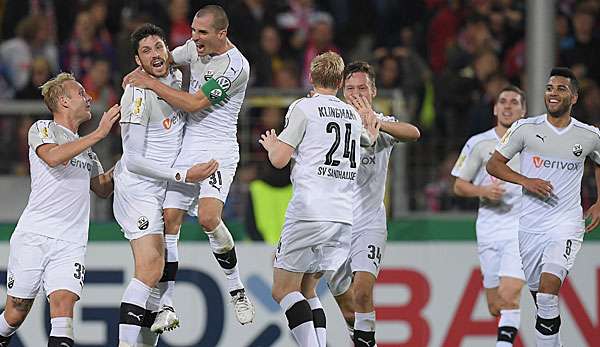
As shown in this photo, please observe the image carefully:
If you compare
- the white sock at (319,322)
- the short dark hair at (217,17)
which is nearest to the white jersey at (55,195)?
the short dark hair at (217,17)

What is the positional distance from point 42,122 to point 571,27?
27.3 ft

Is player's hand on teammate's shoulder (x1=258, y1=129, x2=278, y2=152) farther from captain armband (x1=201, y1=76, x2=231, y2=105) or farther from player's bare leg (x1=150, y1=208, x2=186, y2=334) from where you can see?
player's bare leg (x1=150, y1=208, x2=186, y2=334)

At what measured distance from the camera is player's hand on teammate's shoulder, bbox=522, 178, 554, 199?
10914mm

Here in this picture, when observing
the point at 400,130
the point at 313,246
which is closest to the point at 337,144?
the point at 313,246

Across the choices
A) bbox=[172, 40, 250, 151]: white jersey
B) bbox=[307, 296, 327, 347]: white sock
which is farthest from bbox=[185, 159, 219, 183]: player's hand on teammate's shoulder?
bbox=[307, 296, 327, 347]: white sock

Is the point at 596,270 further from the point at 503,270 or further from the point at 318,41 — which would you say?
the point at 318,41

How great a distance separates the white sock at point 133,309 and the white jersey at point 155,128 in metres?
0.75

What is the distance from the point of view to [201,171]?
1027 cm

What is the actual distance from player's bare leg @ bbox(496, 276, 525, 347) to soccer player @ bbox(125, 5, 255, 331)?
2737 millimetres

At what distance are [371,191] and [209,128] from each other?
158 centimetres

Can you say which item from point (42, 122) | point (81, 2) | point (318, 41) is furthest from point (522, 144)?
point (81, 2)

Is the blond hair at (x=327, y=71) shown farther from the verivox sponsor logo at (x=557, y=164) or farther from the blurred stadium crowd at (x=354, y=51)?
the blurred stadium crowd at (x=354, y=51)

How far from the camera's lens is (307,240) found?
1009 centimetres

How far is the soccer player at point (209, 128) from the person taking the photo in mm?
10320
